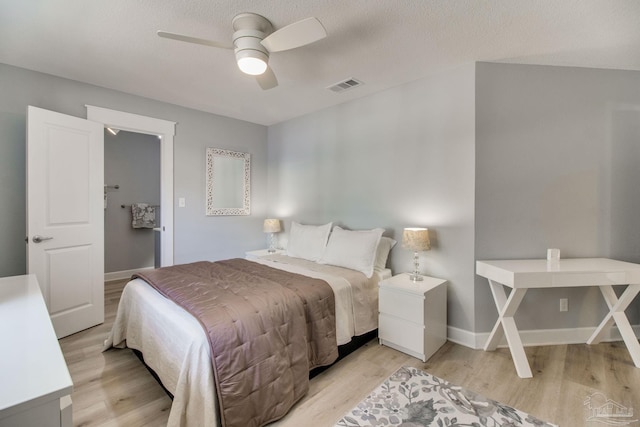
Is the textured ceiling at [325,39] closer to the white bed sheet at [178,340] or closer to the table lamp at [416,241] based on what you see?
the table lamp at [416,241]

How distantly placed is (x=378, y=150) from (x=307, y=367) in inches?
90.9

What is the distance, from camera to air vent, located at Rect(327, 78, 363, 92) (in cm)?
295

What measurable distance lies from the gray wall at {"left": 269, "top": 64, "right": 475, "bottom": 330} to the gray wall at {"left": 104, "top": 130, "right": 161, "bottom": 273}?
2727 mm

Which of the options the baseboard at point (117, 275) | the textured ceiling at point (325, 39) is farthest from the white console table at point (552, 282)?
the baseboard at point (117, 275)

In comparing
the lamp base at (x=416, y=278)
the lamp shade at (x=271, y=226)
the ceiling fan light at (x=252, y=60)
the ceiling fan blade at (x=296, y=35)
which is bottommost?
the lamp base at (x=416, y=278)

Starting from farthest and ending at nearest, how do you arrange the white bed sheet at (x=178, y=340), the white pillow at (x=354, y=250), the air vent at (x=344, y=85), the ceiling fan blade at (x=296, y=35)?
the air vent at (x=344, y=85), the white pillow at (x=354, y=250), the ceiling fan blade at (x=296, y=35), the white bed sheet at (x=178, y=340)

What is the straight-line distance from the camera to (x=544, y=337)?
262 cm

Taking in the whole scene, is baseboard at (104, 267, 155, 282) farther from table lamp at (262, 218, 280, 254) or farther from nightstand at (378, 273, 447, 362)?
nightstand at (378, 273, 447, 362)

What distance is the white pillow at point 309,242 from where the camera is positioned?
11.0 feet

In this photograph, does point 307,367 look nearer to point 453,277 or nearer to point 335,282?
point 335,282

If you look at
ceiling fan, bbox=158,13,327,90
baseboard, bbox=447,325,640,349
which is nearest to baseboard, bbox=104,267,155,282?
ceiling fan, bbox=158,13,327,90

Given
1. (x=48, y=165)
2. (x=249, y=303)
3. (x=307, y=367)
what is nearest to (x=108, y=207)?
(x=48, y=165)

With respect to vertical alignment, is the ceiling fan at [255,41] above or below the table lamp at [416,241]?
above

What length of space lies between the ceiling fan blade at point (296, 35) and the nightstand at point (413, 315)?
1982 millimetres
